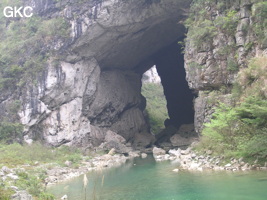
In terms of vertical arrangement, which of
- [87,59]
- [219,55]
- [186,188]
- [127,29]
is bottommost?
[186,188]

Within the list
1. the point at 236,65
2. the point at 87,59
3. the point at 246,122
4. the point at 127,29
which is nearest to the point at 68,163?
the point at 87,59

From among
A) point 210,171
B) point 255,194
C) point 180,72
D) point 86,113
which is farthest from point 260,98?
point 180,72

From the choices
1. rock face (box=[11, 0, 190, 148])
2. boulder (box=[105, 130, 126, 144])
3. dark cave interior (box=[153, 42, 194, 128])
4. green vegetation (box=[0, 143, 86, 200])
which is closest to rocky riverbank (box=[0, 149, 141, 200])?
green vegetation (box=[0, 143, 86, 200])

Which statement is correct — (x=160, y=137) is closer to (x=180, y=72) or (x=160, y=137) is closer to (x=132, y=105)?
(x=132, y=105)

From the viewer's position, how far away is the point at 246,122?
12.2m

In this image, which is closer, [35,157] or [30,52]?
[35,157]

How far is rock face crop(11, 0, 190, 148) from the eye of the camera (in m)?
26.8

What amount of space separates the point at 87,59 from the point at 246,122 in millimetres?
20185

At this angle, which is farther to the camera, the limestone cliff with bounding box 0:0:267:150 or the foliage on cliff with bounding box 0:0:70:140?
the foliage on cliff with bounding box 0:0:70:140

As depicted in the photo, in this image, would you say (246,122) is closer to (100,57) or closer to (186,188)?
(186,188)

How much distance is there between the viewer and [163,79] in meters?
Answer: 43.8

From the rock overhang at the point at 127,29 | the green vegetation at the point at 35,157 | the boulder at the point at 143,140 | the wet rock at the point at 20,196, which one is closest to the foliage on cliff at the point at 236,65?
the rock overhang at the point at 127,29

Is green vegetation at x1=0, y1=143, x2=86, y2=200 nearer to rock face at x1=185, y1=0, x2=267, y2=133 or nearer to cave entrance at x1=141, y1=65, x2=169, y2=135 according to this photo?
rock face at x1=185, y1=0, x2=267, y2=133

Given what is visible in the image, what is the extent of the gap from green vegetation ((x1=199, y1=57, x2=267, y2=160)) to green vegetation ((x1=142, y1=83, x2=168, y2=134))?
2834cm
